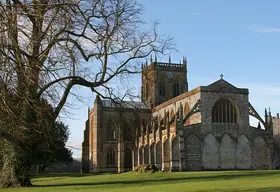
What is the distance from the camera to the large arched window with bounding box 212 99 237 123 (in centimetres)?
5146

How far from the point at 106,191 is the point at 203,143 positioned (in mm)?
31842

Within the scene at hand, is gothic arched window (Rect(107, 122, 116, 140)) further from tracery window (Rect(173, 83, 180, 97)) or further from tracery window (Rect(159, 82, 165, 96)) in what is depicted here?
tracery window (Rect(173, 83, 180, 97))

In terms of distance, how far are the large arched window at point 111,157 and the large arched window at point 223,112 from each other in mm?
23351

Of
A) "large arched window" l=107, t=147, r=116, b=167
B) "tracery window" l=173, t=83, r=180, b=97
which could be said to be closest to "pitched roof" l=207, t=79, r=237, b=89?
"large arched window" l=107, t=147, r=116, b=167

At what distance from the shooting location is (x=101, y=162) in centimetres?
6812

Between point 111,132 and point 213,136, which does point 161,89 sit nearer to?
point 111,132

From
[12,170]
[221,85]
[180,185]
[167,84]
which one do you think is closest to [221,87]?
[221,85]

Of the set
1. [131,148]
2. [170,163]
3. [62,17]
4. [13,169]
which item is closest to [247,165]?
[170,163]

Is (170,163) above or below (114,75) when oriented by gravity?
below

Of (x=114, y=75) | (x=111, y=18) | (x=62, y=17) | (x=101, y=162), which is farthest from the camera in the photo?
(x=101, y=162)

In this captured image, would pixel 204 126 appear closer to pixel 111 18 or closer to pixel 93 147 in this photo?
pixel 93 147

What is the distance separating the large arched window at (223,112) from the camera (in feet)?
169

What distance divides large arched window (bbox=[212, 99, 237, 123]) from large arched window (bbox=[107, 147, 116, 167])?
23.4 meters

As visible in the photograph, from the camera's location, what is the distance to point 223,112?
5169 cm
